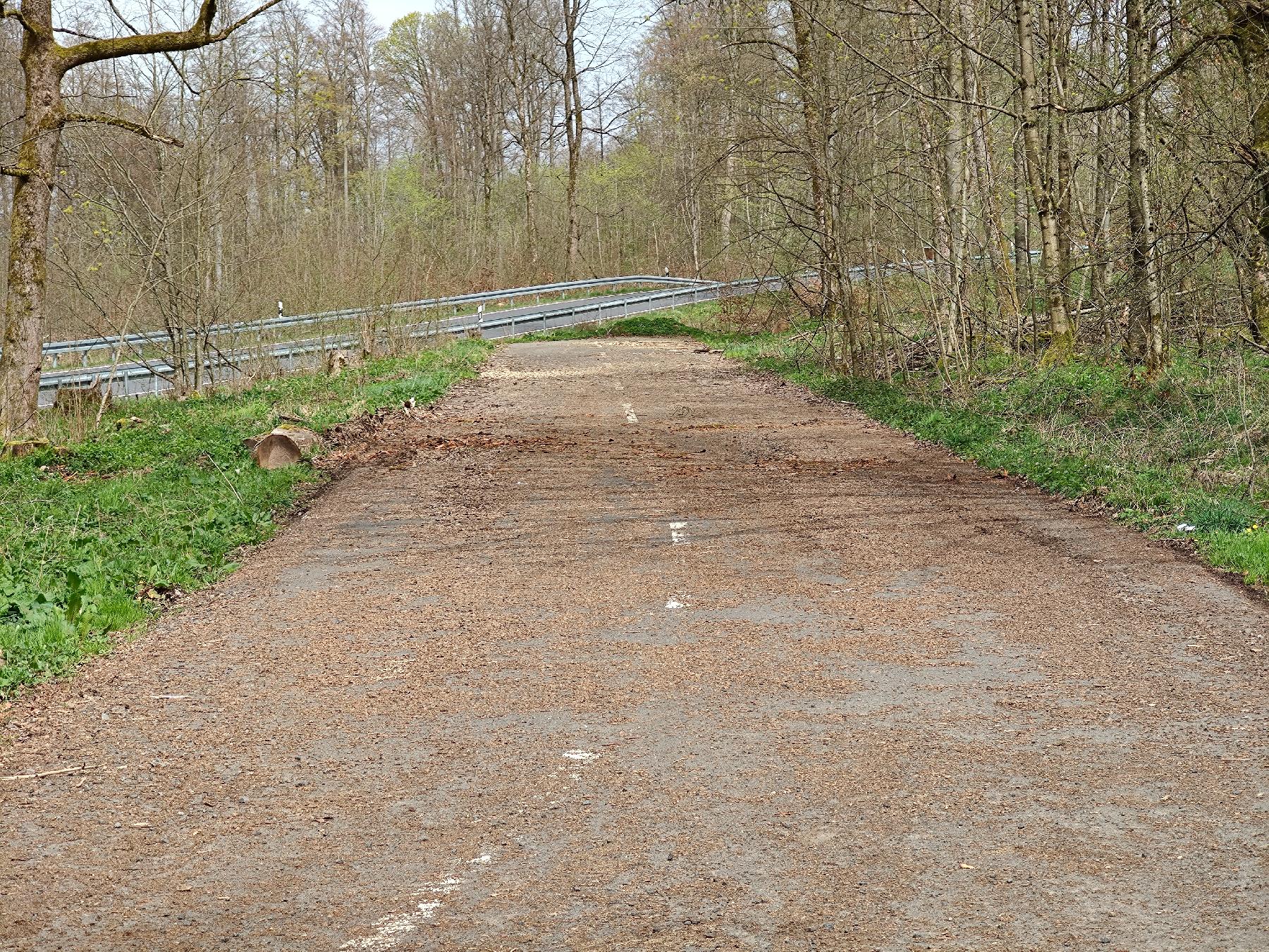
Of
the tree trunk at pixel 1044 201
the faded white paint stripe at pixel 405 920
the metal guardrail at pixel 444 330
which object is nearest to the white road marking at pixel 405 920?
the faded white paint stripe at pixel 405 920

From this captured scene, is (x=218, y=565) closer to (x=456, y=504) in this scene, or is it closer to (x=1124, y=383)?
(x=456, y=504)

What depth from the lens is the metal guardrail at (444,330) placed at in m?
23.5

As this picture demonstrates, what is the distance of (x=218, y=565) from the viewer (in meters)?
9.62

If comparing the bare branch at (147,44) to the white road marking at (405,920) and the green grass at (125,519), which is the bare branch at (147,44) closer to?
the green grass at (125,519)

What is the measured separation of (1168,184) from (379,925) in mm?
17449

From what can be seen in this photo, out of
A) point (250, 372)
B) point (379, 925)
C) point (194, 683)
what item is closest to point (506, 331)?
point (250, 372)

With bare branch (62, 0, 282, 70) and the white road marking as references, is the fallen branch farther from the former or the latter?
bare branch (62, 0, 282, 70)

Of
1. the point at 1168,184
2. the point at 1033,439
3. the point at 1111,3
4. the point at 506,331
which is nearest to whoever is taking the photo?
the point at 1033,439

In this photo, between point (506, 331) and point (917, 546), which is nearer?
point (917, 546)

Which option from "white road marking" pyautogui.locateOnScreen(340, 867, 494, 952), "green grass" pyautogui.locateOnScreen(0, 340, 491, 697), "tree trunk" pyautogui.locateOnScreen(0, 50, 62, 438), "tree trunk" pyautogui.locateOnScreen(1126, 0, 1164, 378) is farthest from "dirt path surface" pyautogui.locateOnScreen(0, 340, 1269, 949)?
"tree trunk" pyautogui.locateOnScreen(0, 50, 62, 438)

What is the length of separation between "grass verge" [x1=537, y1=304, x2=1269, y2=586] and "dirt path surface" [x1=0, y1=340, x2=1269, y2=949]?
0.66 metres

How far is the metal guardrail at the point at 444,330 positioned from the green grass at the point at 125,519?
2.61 metres

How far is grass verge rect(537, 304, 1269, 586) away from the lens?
9.94m

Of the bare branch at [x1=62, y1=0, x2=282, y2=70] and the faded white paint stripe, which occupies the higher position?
the bare branch at [x1=62, y1=0, x2=282, y2=70]
